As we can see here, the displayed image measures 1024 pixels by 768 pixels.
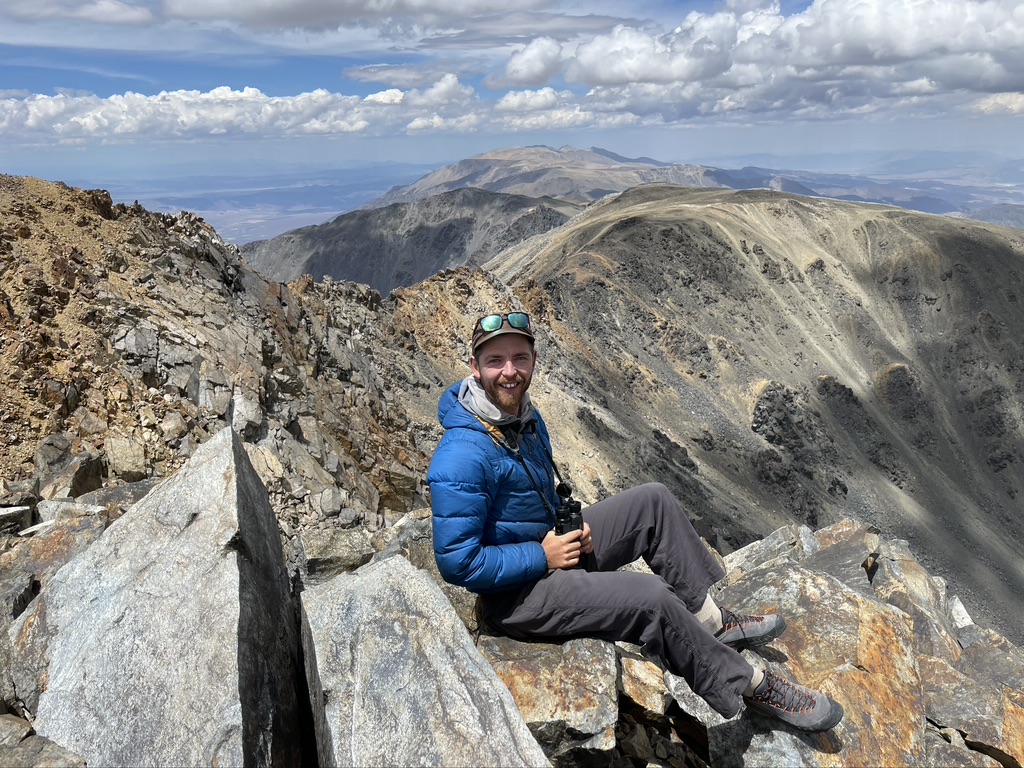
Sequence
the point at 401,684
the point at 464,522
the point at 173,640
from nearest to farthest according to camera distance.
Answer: the point at 173,640 < the point at 401,684 < the point at 464,522

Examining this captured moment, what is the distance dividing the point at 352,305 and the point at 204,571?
118 ft

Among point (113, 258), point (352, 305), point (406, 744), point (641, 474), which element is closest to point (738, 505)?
point (641, 474)

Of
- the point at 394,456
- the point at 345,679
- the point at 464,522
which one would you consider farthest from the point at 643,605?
the point at 394,456

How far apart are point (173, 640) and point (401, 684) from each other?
1.78 metres

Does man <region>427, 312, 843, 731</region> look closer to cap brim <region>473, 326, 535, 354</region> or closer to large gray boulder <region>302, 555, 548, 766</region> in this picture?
cap brim <region>473, 326, 535, 354</region>

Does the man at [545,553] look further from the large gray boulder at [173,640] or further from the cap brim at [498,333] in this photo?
the large gray boulder at [173,640]

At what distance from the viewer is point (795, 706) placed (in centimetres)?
610

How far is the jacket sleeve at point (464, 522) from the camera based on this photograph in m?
5.64

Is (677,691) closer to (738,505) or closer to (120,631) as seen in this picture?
(120,631)

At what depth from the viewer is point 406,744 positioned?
4.69m

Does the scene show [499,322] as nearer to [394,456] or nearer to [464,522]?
[464,522]

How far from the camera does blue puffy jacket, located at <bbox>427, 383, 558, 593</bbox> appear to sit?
18.5 ft

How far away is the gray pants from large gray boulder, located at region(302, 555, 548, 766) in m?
0.95

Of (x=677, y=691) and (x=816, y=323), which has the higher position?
(x=677, y=691)
